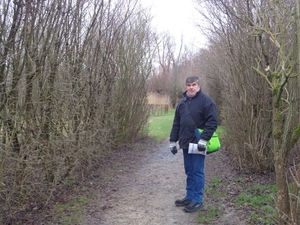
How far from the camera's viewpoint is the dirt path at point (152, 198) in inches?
208

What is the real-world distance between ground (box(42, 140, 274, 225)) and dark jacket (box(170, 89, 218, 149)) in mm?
1146

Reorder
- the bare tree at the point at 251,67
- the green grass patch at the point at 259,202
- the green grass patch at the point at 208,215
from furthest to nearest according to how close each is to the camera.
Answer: the bare tree at the point at 251,67, the green grass patch at the point at 208,215, the green grass patch at the point at 259,202

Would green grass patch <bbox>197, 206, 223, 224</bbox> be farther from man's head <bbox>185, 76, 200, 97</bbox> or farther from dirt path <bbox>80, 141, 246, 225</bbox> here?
man's head <bbox>185, 76, 200, 97</bbox>

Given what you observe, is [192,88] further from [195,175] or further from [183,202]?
[183,202]

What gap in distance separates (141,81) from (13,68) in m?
8.11

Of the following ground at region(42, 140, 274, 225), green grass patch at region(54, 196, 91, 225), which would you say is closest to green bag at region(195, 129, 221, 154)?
ground at region(42, 140, 274, 225)

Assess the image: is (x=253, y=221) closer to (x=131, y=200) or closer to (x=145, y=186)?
(x=131, y=200)

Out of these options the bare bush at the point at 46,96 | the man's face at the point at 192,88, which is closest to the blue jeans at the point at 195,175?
the man's face at the point at 192,88

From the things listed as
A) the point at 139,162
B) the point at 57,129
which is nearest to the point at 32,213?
the point at 57,129

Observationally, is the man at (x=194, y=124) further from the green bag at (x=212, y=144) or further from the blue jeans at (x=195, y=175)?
the green bag at (x=212, y=144)

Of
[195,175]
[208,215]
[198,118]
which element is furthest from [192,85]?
[208,215]

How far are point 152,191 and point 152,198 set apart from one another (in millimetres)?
500

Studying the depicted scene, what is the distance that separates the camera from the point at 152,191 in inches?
272

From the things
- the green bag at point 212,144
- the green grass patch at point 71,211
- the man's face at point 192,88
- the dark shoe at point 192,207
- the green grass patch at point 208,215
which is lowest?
the green grass patch at point 71,211
